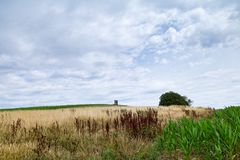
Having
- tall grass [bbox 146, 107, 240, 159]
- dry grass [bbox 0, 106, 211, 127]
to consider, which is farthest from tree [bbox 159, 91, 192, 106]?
tall grass [bbox 146, 107, 240, 159]

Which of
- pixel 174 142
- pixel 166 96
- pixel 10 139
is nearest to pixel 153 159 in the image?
pixel 174 142

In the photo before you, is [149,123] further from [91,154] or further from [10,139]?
[10,139]

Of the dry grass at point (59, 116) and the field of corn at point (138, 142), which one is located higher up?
the dry grass at point (59, 116)

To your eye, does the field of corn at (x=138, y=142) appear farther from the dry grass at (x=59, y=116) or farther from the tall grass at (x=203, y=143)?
the dry grass at (x=59, y=116)

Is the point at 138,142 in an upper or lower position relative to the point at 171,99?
lower

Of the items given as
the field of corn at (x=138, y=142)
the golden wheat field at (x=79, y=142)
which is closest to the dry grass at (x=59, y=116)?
the golden wheat field at (x=79, y=142)

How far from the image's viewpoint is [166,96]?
4391 cm

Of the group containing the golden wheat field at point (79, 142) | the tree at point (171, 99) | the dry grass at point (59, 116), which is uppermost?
the tree at point (171, 99)

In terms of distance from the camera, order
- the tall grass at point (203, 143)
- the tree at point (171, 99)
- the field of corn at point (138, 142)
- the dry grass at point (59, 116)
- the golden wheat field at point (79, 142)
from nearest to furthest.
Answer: the tall grass at point (203, 143), the field of corn at point (138, 142), the golden wheat field at point (79, 142), the dry grass at point (59, 116), the tree at point (171, 99)

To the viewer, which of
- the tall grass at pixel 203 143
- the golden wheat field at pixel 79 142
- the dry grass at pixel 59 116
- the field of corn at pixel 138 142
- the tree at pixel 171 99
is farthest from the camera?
the tree at pixel 171 99

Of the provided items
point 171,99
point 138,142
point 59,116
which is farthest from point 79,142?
Answer: point 171,99

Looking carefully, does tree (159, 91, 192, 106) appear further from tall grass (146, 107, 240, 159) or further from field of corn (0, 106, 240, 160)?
tall grass (146, 107, 240, 159)

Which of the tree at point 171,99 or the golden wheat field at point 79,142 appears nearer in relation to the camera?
the golden wheat field at point 79,142

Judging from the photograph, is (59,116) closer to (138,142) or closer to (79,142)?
(79,142)
